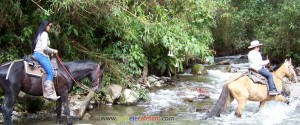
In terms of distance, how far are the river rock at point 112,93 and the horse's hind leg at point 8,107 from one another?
138 inches

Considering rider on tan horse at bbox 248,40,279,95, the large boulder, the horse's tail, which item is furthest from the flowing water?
the large boulder

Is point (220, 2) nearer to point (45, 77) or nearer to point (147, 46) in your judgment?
point (147, 46)

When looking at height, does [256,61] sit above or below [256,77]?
above

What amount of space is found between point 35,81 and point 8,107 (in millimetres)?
751

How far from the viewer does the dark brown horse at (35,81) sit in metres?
7.52

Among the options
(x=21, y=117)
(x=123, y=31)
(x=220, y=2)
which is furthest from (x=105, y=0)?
(x=220, y=2)

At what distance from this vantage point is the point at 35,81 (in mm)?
7730

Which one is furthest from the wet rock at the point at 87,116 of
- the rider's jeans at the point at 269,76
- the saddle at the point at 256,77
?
the rider's jeans at the point at 269,76

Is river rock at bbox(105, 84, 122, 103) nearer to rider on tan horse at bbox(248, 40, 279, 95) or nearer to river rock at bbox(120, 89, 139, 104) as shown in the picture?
river rock at bbox(120, 89, 139, 104)

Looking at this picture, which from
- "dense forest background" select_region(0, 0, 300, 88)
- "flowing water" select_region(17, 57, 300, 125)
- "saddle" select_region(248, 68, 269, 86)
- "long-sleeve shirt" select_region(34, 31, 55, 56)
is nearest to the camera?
"long-sleeve shirt" select_region(34, 31, 55, 56)

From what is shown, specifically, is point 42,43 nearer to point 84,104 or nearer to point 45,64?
point 45,64

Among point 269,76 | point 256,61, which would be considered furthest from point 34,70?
point 269,76

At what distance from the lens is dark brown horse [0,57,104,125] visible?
24.7 feet

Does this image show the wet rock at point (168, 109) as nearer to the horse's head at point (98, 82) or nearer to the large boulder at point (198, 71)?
the horse's head at point (98, 82)
